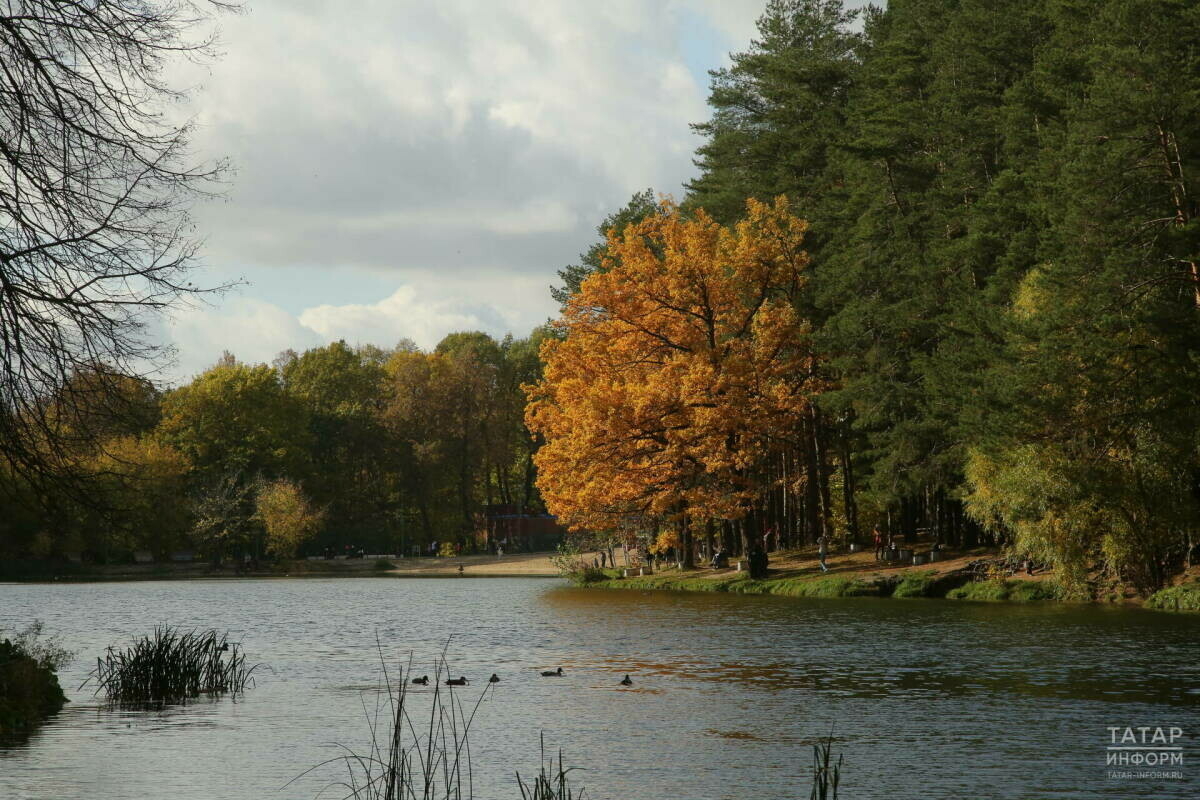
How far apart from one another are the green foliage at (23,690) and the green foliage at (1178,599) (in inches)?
1052

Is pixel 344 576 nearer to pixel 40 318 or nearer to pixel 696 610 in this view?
pixel 696 610

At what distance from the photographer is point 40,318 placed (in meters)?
13.2

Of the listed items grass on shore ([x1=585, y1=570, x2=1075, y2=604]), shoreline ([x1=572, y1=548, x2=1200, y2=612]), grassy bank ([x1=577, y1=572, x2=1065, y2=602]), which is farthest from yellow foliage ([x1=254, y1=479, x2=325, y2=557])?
grassy bank ([x1=577, y1=572, x2=1065, y2=602])

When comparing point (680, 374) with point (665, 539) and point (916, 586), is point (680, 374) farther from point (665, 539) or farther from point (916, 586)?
point (916, 586)

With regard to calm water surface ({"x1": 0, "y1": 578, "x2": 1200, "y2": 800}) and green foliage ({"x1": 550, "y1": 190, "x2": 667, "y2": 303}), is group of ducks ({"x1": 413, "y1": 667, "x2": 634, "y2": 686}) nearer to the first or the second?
calm water surface ({"x1": 0, "y1": 578, "x2": 1200, "y2": 800})

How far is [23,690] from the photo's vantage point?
57.8ft

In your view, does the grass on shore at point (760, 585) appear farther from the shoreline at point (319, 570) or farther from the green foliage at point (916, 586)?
the shoreline at point (319, 570)

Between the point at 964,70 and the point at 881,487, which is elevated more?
the point at 964,70

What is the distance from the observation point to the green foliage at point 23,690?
17.2 metres

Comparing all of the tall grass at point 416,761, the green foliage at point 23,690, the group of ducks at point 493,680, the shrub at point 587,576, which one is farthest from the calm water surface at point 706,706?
the shrub at point 587,576

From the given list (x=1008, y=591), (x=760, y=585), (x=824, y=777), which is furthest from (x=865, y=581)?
(x=824, y=777)

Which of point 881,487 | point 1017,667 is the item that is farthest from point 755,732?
point 881,487

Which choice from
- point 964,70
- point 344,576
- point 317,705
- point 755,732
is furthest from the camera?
point 344,576

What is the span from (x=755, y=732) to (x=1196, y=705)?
6344mm
